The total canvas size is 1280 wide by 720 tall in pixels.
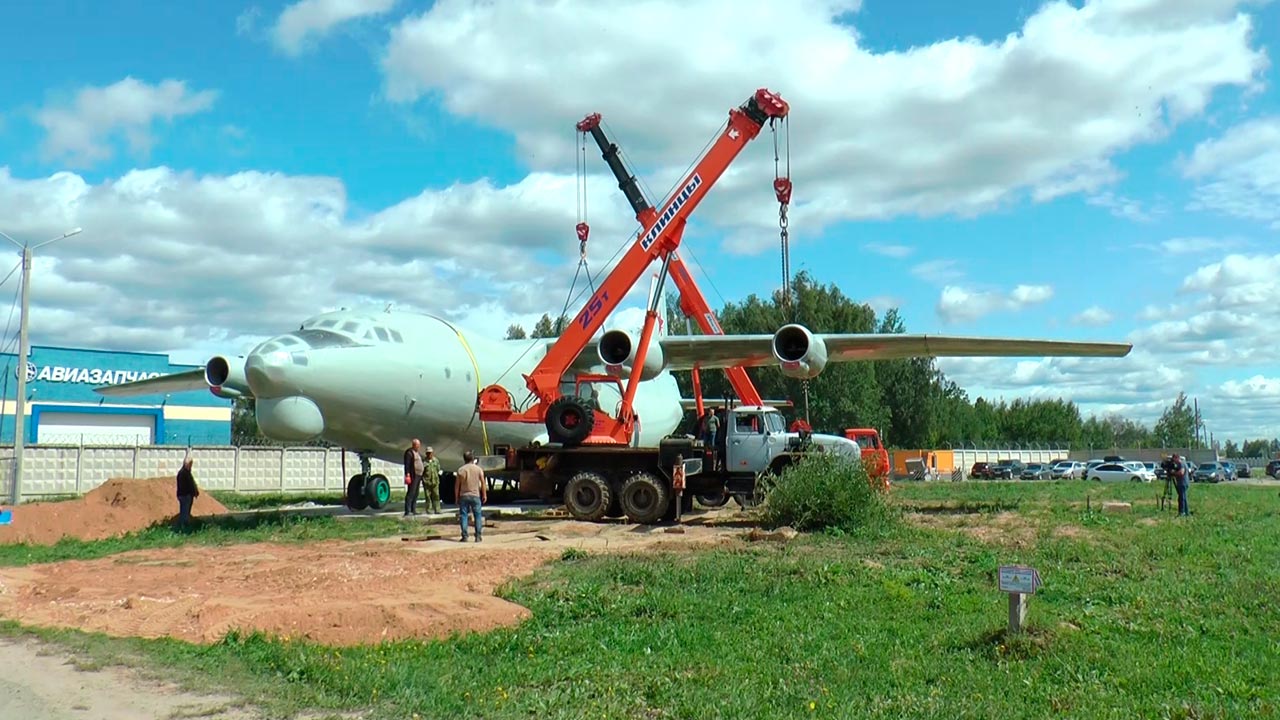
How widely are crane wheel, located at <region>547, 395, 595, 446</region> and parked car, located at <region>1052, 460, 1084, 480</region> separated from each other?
3908 centimetres

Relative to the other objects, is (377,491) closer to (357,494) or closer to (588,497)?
(357,494)

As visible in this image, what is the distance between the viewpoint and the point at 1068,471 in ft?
173

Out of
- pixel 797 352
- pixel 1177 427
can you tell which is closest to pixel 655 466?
pixel 797 352

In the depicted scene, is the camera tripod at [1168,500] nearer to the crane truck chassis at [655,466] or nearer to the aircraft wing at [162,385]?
the crane truck chassis at [655,466]

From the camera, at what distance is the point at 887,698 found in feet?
20.1

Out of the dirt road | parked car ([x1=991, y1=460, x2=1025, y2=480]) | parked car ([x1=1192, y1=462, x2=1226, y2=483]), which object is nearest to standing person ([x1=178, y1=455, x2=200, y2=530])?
the dirt road

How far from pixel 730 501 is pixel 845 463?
9.90 meters

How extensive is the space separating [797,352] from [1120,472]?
34.6 m

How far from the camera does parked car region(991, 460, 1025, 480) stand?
52094mm

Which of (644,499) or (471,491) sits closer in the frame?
(471,491)

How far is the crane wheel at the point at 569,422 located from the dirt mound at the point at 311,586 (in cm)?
247

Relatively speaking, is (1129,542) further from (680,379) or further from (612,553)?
(680,379)

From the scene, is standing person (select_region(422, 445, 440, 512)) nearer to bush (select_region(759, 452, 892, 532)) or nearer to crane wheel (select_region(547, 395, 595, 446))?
crane wheel (select_region(547, 395, 595, 446))

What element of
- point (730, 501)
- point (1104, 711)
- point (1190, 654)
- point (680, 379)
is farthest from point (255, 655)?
point (680, 379)
